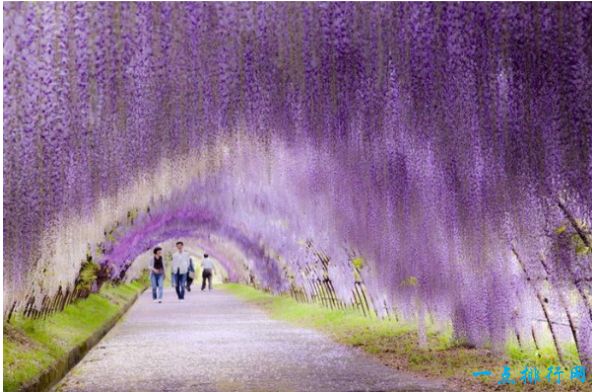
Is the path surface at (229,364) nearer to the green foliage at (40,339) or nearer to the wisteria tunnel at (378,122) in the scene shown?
the green foliage at (40,339)

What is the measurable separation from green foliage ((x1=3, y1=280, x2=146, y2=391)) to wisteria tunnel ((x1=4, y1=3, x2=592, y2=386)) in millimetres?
468

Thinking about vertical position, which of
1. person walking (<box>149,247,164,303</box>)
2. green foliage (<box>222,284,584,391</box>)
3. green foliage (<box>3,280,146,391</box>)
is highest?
person walking (<box>149,247,164,303</box>)

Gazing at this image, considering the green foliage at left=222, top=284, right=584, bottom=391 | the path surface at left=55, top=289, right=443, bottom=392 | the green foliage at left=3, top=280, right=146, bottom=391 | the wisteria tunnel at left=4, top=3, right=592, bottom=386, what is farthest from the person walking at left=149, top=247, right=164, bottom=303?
the wisteria tunnel at left=4, top=3, right=592, bottom=386

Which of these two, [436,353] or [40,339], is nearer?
[436,353]

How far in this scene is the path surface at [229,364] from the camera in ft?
28.3

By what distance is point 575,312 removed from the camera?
30.3 feet

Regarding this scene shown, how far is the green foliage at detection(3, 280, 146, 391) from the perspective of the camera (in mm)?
8336

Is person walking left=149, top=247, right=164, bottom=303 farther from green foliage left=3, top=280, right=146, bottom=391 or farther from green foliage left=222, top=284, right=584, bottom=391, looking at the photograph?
green foliage left=222, top=284, right=584, bottom=391

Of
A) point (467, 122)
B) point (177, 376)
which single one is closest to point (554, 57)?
point (467, 122)

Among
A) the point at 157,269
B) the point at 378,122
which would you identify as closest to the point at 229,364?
the point at 378,122

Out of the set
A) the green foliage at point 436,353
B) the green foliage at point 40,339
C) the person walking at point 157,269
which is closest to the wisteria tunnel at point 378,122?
the green foliage at point 436,353

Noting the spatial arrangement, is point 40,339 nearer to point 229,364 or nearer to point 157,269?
point 229,364

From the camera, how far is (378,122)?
33.5 ft

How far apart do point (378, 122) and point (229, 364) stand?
3343mm
